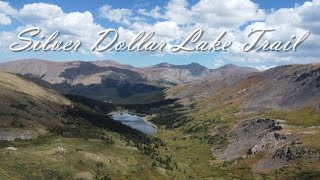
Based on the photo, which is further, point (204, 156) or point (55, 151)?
point (204, 156)

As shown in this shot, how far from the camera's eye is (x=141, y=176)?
11794 cm

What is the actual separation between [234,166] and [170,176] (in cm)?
3455

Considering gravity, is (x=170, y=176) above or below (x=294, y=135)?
below

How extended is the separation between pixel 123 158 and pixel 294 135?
6243 cm

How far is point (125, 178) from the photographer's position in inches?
4446

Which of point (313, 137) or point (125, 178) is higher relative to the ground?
point (313, 137)

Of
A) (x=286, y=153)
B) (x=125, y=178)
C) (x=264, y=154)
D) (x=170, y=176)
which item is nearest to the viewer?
(x=125, y=178)

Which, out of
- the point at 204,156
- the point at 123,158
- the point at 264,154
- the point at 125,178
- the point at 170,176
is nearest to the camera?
the point at 125,178

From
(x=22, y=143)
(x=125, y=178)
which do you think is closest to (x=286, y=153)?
(x=125, y=178)

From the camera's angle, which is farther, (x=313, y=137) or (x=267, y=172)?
(x=313, y=137)

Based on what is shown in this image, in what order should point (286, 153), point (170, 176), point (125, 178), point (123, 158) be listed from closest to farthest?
point (125, 178)
point (170, 176)
point (123, 158)
point (286, 153)

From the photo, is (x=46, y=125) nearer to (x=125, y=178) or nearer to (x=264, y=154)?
(x=125, y=178)

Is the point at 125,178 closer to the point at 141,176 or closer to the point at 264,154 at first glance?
the point at 141,176

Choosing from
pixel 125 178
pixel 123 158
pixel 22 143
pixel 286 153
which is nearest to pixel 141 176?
pixel 125 178
